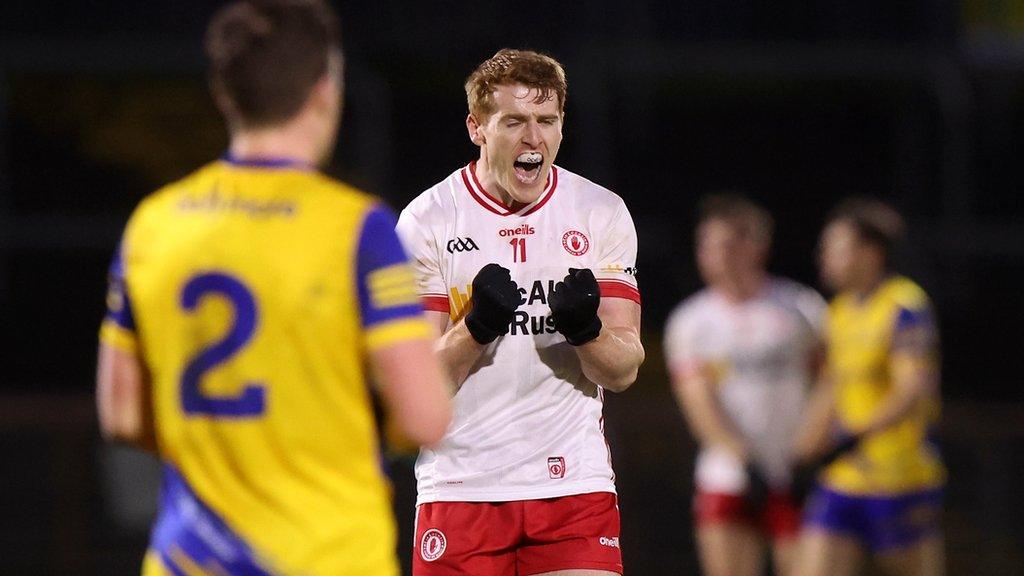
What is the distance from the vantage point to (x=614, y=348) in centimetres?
411

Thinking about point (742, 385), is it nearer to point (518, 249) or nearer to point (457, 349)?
point (518, 249)

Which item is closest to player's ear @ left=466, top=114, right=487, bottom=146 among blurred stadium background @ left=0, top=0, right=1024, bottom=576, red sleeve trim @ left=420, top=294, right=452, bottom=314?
red sleeve trim @ left=420, top=294, right=452, bottom=314

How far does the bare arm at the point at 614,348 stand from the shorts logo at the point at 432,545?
2.07ft

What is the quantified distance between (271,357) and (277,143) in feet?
1.28

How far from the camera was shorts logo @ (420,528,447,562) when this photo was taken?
431cm

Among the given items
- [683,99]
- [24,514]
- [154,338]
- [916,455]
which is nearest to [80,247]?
[24,514]

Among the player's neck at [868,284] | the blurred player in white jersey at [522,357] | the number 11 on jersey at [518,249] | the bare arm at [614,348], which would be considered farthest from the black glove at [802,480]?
the number 11 on jersey at [518,249]

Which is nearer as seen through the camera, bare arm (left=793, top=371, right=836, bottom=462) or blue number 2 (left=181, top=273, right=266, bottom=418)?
blue number 2 (left=181, top=273, right=266, bottom=418)

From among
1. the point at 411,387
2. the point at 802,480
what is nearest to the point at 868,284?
the point at 802,480

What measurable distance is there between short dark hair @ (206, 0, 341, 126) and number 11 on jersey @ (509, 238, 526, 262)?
1.70 metres

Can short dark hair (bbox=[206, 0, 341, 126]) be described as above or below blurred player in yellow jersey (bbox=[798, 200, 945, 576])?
above

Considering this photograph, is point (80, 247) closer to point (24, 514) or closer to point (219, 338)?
point (24, 514)

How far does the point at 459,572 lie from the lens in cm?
428

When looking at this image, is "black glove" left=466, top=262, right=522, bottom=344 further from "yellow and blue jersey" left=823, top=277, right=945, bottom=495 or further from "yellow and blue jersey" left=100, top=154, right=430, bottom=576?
"yellow and blue jersey" left=823, top=277, right=945, bottom=495
